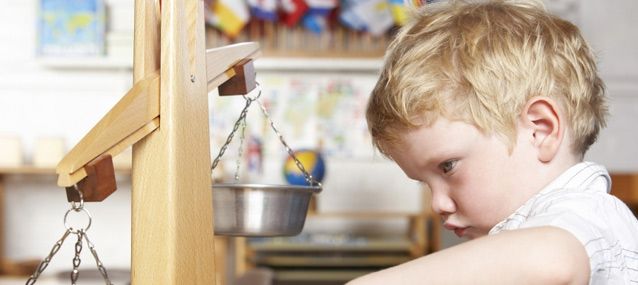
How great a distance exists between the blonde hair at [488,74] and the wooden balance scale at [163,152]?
228 mm

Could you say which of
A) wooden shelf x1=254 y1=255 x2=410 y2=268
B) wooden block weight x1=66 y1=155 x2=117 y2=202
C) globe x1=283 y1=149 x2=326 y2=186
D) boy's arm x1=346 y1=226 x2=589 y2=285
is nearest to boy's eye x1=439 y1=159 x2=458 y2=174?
boy's arm x1=346 y1=226 x2=589 y2=285

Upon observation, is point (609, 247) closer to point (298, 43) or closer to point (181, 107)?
point (181, 107)

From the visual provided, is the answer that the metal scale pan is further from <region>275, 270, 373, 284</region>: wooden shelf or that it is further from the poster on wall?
the poster on wall

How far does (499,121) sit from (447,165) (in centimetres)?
7

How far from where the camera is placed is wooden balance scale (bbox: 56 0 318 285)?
0.81 metres

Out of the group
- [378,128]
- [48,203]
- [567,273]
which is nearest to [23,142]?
[48,203]

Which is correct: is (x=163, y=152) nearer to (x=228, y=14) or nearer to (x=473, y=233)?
(x=473, y=233)

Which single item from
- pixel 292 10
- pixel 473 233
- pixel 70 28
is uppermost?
pixel 292 10

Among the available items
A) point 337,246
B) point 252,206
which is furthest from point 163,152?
point 337,246

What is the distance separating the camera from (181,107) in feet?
2.82

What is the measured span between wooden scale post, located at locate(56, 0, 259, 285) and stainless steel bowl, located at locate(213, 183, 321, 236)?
0.31 m

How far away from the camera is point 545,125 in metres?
0.95

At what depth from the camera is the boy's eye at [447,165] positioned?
37.4 inches

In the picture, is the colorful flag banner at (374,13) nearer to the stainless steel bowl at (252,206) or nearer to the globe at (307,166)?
the globe at (307,166)
